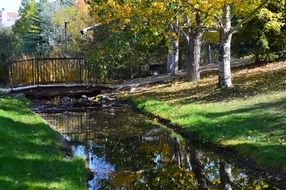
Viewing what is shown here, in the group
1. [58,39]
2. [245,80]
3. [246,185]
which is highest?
[58,39]

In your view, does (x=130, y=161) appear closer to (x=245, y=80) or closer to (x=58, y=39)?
(x=245, y=80)

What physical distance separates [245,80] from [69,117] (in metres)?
8.63

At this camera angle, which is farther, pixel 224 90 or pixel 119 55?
pixel 119 55

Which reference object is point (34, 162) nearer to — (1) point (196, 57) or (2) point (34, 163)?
(2) point (34, 163)

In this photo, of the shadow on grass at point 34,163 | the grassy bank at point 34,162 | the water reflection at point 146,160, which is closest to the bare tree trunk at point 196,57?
the water reflection at point 146,160

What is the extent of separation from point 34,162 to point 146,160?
3316mm

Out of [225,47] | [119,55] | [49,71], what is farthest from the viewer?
[119,55]

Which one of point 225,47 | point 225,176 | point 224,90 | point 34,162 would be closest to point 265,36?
point 225,47

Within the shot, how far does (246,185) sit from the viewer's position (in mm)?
11469

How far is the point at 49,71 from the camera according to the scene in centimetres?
3316

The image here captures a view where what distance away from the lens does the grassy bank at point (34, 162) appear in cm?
1063

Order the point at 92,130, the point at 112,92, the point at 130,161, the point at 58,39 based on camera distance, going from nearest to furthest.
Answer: the point at 130,161 → the point at 92,130 → the point at 112,92 → the point at 58,39

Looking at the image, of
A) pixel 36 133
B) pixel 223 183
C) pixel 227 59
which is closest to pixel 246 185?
pixel 223 183

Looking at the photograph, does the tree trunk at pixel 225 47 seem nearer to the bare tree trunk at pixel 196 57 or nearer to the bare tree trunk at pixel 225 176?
the bare tree trunk at pixel 196 57
